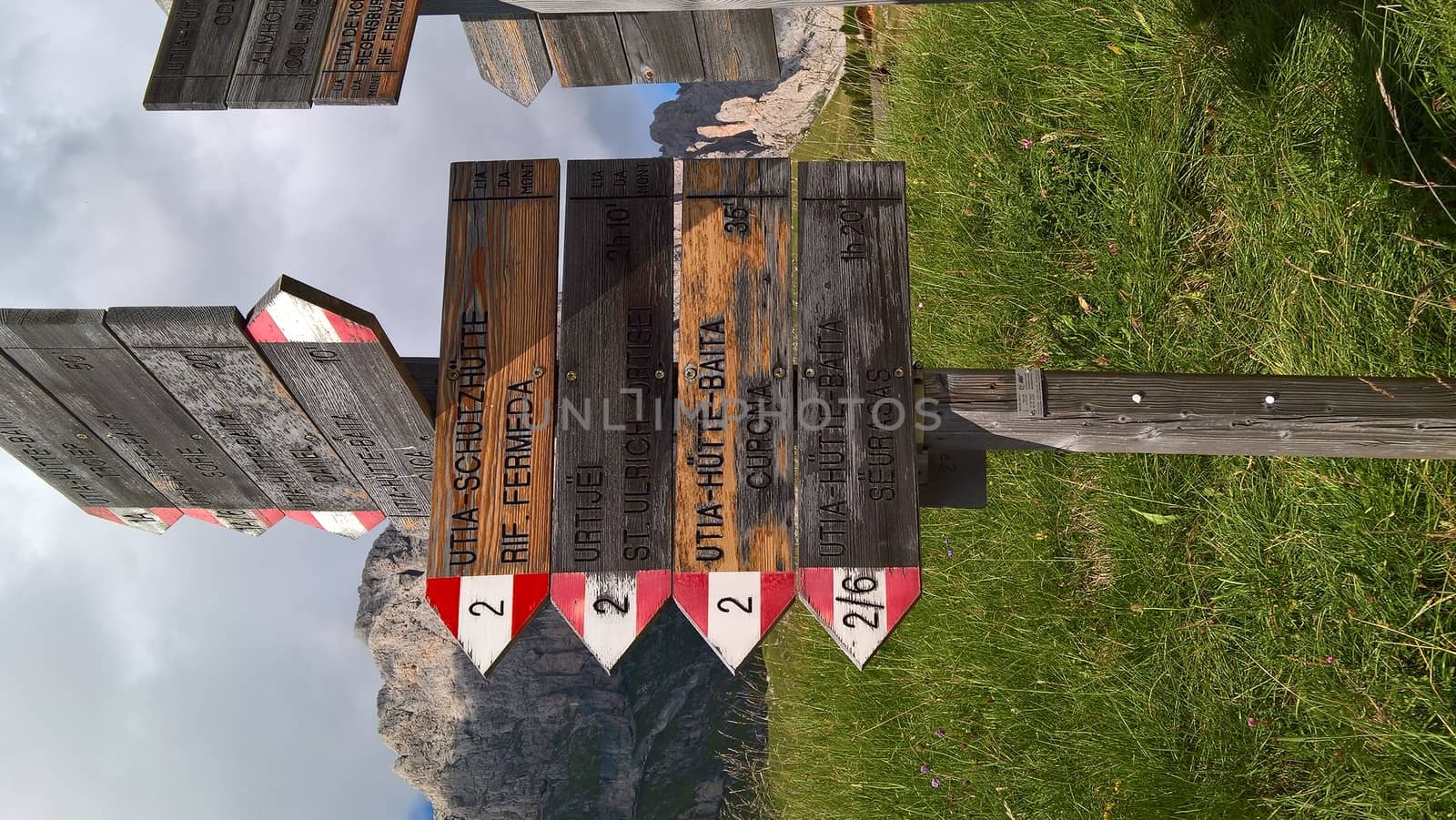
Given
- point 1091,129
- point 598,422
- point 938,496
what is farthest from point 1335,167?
point 598,422

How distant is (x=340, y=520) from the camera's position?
287 centimetres

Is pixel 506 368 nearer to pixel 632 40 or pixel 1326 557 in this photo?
pixel 632 40

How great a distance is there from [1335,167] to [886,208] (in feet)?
8.28

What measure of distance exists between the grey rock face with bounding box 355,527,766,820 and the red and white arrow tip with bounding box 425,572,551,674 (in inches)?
311

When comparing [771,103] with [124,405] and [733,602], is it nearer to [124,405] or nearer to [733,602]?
[124,405]

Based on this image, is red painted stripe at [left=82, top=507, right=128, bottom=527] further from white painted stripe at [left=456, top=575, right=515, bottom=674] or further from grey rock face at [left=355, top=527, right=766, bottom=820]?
grey rock face at [left=355, top=527, right=766, bottom=820]

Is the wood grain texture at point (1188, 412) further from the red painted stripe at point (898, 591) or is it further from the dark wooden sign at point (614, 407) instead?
the dark wooden sign at point (614, 407)

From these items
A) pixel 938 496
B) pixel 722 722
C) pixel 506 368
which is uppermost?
pixel 506 368

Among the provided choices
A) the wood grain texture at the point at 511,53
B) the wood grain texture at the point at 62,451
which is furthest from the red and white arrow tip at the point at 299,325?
the wood grain texture at the point at 511,53

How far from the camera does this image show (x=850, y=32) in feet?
25.3

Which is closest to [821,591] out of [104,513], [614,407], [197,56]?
[614,407]

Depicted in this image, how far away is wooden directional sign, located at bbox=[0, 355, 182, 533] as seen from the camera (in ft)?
8.04

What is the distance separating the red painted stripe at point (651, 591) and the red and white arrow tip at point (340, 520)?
3.75ft

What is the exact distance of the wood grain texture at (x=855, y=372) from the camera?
2.10 m
